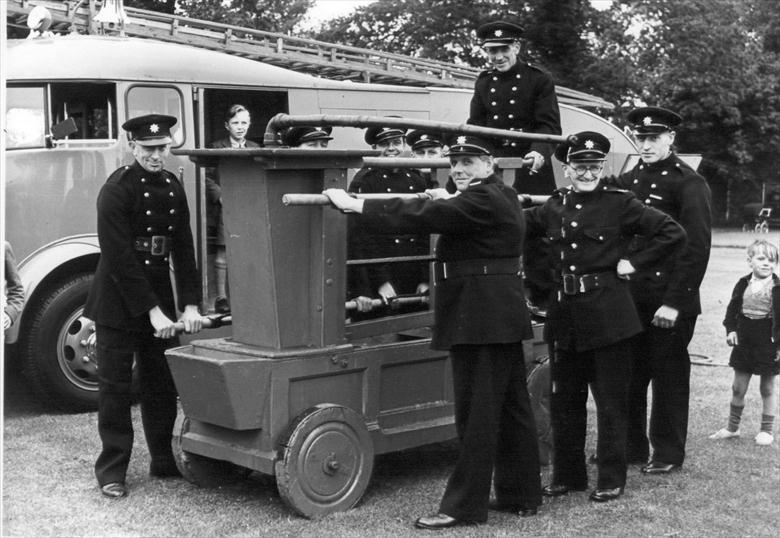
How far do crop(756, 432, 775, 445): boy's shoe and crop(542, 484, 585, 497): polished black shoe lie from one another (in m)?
1.89

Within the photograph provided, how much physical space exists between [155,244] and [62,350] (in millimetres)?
2382

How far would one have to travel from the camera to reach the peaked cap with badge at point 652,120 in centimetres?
635

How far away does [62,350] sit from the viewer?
25.8ft

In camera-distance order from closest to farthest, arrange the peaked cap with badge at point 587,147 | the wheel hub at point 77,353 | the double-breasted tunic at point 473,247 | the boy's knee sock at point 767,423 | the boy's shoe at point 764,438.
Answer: the double-breasted tunic at point 473,247 < the peaked cap with badge at point 587,147 < the boy's shoe at point 764,438 < the boy's knee sock at point 767,423 < the wheel hub at point 77,353

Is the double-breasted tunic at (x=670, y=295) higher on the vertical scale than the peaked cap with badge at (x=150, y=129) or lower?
lower

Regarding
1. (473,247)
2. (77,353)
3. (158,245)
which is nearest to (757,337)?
(473,247)

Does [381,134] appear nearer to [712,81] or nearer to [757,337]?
[757,337]

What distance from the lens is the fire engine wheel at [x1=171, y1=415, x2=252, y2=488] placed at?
18.8 ft

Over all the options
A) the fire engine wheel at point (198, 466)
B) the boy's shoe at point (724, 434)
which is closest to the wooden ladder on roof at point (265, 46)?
the fire engine wheel at point (198, 466)

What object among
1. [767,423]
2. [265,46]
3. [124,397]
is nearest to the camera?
[124,397]

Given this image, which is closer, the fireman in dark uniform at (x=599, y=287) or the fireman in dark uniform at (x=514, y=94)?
the fireman in dark uniform at (x=599, y=287)

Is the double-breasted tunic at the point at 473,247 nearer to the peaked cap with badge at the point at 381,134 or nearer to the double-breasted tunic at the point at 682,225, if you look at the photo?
the double-breasted tunic at the point at 682,225

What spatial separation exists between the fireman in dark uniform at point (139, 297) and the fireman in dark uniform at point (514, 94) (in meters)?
2.12

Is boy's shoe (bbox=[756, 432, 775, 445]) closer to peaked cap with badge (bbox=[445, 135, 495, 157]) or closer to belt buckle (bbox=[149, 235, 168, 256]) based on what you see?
peaked cap with badge (bbox=[445, 135, 495, 157])
